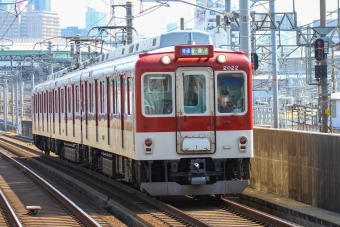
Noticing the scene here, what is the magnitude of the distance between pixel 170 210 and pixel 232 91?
256 centimetres

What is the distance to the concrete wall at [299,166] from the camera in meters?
12.2

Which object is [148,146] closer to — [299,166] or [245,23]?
[299,166]

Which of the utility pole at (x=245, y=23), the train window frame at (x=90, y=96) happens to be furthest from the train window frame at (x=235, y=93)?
the train window frame at (x=90, y=96)

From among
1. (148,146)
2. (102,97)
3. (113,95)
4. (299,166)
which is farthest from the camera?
(102,97)

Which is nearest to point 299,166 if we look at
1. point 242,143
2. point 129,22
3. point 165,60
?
point 242,143

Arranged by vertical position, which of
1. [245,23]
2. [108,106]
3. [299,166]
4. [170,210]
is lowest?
[170,210]

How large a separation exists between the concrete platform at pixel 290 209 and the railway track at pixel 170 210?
648 millimetres

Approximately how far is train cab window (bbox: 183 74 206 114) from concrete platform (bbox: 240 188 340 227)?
194 cm

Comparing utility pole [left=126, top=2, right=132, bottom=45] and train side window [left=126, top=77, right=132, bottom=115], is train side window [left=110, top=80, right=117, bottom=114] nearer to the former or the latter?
train side window [left=126, top=77, right=132, bottom=115]

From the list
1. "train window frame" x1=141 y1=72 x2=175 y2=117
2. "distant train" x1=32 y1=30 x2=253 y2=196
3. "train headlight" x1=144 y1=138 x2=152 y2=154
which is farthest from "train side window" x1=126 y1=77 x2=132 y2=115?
"train headlight" x1=144 y1=138 x2=152 y2=154

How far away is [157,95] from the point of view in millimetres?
13867

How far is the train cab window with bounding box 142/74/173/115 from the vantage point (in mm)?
13820

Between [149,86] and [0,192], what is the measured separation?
16.2 feet

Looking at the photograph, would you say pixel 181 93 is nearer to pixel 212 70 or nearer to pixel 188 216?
pixel 212 70
